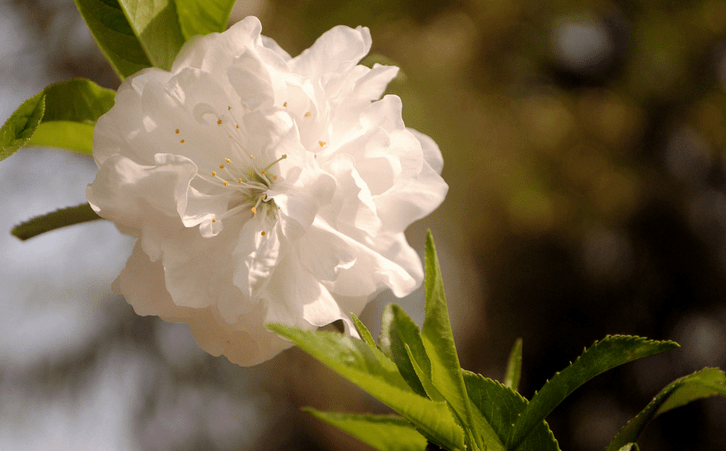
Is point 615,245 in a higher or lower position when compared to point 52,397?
higher

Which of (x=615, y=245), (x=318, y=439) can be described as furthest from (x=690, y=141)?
(x=318, y=439)

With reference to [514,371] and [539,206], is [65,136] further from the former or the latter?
[539,206]

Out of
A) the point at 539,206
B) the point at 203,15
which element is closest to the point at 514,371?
the point at 203,15

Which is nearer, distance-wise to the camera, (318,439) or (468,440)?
(468,440)

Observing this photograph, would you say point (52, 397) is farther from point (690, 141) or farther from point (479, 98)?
point (690, 141)

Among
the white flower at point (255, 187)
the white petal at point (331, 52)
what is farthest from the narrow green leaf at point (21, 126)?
the white petal at point (331, 52)

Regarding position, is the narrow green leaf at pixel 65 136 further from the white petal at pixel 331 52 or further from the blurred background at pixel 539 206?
Answer: the blurred background at pixel 539 206

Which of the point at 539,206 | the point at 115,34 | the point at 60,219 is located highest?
the point at 115,34
